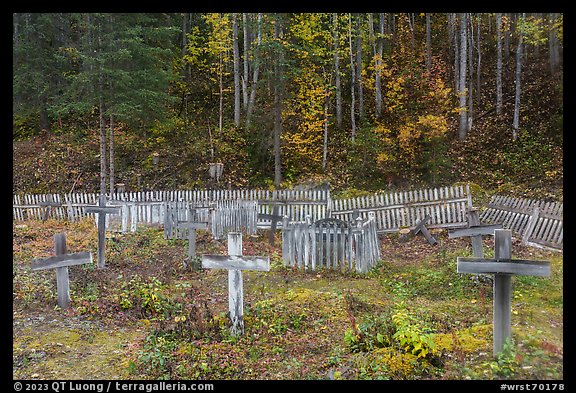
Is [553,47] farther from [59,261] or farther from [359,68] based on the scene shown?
[59,261]

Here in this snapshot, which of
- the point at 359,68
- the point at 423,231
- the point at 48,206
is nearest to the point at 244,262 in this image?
the point at 423,231

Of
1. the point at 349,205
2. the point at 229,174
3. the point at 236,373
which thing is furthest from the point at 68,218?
the point at 236,373

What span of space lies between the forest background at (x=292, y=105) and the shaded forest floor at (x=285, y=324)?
9073 mm

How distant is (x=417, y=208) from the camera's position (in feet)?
51.3

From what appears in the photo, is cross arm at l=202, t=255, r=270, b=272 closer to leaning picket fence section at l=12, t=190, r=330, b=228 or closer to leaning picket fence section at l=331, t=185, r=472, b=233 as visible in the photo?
leaning picket fence section at l=331, t=185, r=472, b=233

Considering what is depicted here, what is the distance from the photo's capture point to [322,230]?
11.0 m

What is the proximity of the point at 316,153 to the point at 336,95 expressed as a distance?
460cm

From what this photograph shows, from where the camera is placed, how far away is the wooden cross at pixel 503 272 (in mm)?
5570

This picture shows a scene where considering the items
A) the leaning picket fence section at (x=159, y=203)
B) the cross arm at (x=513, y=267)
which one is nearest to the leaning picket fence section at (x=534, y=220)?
the cross arm at (x=513, y=267)

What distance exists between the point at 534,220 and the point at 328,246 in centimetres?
669

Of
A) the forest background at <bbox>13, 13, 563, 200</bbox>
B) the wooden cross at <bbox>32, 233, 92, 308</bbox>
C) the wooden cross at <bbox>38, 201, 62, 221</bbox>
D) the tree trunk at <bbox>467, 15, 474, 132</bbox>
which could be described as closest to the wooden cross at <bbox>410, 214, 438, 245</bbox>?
the forest background at <bbox>13, 13, 563, 200</bbox>

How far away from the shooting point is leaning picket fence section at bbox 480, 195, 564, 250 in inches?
471

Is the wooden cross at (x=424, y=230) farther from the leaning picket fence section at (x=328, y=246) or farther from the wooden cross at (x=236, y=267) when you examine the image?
the wooden cross at (x=236, y=267)

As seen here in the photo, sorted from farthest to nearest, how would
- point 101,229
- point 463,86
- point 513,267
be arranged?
1. point 463,86
2. point 101,229
3. point 513,267
